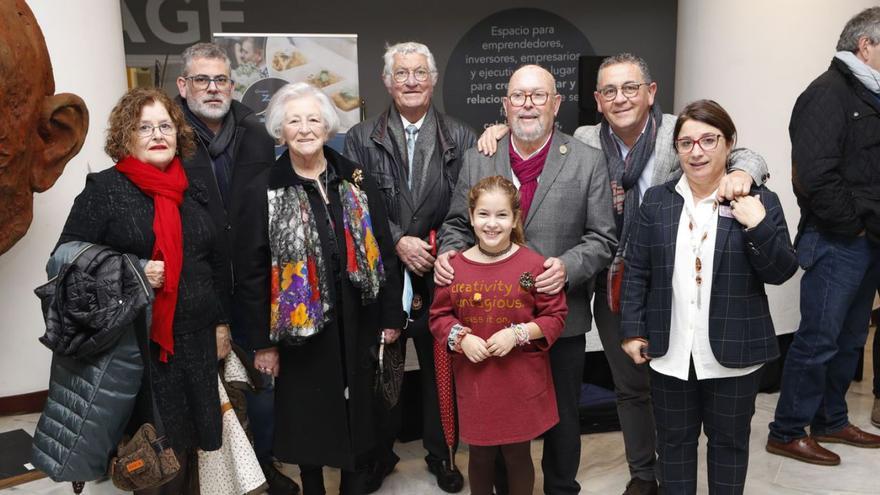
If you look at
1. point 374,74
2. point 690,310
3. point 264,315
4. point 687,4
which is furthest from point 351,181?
point 374,74

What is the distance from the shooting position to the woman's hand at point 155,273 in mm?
2188

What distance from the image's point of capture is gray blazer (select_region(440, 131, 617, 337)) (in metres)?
2.53

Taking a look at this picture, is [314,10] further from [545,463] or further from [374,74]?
[545,463]

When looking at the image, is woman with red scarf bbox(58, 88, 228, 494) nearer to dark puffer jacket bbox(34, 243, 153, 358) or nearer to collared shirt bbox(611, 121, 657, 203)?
dark puffer jacket bbox(34, 243, 153, 358)

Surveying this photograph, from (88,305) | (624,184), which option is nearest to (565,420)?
(624,184)

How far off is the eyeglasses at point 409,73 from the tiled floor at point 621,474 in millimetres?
1747

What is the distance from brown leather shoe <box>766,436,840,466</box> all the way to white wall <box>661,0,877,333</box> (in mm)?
1064

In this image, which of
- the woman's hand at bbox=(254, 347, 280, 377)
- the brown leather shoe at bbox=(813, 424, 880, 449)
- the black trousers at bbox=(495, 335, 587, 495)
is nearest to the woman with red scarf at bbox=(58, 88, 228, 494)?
the woman's hand at bbox=(254, 347, 280, 377)

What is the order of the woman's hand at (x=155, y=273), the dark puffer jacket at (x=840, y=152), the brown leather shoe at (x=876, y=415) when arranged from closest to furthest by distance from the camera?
the woman's hand at (x=155, y=273), the dark puffer jacket at (x=840, y=152), the brown leather shoe at (x=876, y=415)

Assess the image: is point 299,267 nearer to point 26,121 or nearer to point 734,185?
point 26,121

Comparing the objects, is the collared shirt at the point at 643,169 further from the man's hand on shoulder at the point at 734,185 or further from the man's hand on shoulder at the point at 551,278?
the man's hand on shoulder at the point at 551,278

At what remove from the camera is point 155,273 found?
7.22 ft

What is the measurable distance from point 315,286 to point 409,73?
0.98m

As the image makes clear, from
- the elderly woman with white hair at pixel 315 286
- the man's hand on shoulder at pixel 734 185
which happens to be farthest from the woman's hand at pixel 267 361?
the man's hand on shoulder at pixel 734 185
